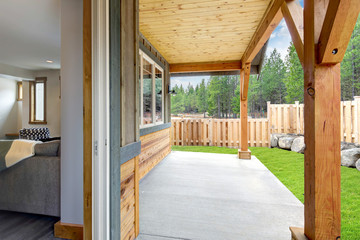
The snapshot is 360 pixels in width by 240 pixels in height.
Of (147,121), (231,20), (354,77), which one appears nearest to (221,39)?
(231,20)

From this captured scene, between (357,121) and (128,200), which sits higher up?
(357,121)

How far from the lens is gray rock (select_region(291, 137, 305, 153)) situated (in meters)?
4.76

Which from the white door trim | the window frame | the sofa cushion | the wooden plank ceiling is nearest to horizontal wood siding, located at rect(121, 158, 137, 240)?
the white door trim

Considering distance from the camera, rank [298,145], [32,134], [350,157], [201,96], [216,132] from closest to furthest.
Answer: [350,157]
[32,134]
[298,145]
[216,132]
[201,96]

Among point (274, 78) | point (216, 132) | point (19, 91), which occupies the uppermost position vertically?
point (274, 78)

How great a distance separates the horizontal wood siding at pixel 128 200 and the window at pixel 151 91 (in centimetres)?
172

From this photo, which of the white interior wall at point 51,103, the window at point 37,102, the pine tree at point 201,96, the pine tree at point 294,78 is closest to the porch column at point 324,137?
the white interior wall at point 51,103

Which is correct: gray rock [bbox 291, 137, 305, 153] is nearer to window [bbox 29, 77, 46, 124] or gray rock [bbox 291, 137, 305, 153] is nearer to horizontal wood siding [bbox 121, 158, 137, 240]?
horizontal wood siding [bbox 121, 158, 137, 240]

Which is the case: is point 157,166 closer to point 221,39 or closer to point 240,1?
point 221,39

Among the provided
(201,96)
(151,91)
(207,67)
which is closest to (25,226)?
(151,91)

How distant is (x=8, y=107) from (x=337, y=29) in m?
Answer: 8.33

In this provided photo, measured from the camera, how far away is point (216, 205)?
216 cm

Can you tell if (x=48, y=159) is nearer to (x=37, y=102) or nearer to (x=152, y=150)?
(x=152, y=150)

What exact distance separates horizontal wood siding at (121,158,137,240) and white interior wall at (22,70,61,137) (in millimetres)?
5155
